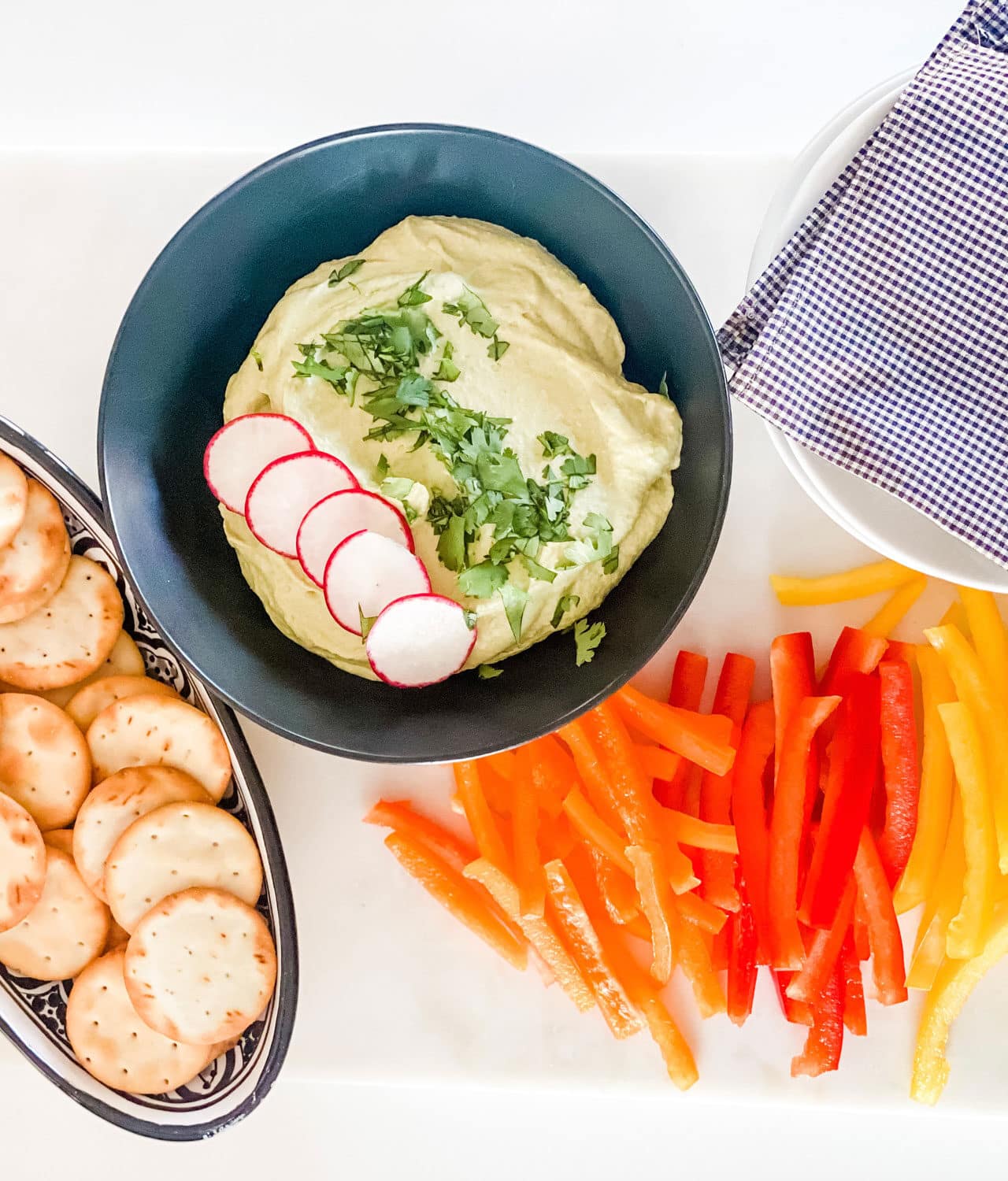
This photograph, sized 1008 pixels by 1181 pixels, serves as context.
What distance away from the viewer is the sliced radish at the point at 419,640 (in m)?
1.39

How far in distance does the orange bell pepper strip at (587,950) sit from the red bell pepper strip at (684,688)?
0.70 ft

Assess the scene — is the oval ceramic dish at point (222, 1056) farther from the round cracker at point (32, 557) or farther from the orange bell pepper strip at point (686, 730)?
the orange bell pepper strip at point (686, 730)

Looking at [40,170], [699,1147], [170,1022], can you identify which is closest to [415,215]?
[40,170]

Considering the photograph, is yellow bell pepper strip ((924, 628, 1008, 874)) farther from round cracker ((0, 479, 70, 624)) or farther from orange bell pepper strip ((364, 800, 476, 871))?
round cracker ((0, 479, 70, 624))

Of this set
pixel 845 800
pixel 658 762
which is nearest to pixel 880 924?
pixel 845 800

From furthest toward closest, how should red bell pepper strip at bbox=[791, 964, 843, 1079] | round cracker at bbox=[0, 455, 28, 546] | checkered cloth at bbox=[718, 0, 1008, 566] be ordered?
red bell pepper strip at bbox=[791, 964, 843, 1079]
round cracker at bbox=[0, 455, 28, 546]
checkered cloth at bbox=[718, 0, 1008, 566]

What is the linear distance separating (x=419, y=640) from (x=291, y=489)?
26cm

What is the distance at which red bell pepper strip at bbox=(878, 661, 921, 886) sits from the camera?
173 cm

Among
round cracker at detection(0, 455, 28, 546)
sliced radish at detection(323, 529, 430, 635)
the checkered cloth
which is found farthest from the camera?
round cracker at detection(0, 455, 28, 546)

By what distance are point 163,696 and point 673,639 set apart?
0.82 m

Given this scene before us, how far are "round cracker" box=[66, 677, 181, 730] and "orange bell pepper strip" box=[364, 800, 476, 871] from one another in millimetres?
378

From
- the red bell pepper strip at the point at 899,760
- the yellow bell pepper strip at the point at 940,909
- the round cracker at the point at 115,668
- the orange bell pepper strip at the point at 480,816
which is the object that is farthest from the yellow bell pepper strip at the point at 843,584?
the round cracker at the point at 115,668

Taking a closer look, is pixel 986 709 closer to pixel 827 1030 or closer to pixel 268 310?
pixel 827 1030

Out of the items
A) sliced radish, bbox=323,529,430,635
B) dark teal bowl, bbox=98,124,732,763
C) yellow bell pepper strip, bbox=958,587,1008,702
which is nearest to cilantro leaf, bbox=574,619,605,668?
dark teal bowl, bbox=98,124,732,763
